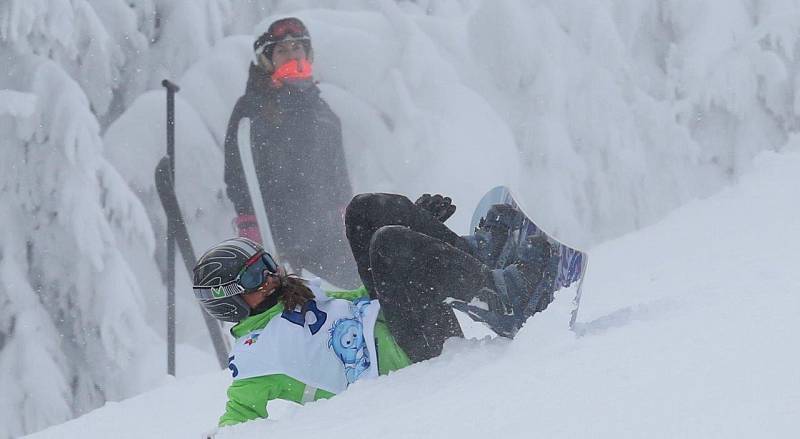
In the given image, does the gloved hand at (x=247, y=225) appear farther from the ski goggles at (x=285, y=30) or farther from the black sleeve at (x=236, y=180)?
the ski goggles at (x=285, y=30)

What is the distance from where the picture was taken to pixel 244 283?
9.39 ft

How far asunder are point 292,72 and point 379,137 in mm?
1889

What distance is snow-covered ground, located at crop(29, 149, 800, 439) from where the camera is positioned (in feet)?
5.53

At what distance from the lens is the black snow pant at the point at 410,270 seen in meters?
2.72

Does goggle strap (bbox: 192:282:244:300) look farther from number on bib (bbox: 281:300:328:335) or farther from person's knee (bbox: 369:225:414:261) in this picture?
person's knee (bbox: 369:225:414:261)

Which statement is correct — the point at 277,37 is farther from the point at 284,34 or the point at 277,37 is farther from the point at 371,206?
the point at 371,206

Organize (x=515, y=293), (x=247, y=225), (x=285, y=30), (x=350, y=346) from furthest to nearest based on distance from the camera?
1. (x=285, y=30)
2. (x=247, y=225)
3. (x=350, y=346)
4. (x=515, y=293)

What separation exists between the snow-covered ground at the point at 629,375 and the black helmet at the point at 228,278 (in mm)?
412

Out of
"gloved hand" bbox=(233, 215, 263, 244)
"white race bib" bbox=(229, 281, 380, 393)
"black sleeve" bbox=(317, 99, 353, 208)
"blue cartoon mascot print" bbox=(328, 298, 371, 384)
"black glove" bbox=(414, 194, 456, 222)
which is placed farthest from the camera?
"black sleeve" bbox=(317, 99, 353, 208)

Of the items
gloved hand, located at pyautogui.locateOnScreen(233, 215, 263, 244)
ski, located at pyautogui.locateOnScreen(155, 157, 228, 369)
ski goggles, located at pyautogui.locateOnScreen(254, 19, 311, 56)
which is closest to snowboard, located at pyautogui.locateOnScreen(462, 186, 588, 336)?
gloved hand, located at pyautogui.locateOnScreen(233, 215, 263, 244)

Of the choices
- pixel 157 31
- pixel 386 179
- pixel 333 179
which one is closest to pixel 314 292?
pixel 333 179

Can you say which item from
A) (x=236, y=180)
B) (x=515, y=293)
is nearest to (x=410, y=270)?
(x=515, y=293)

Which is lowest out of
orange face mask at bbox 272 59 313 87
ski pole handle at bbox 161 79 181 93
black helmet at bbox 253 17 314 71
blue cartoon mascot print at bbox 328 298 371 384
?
blue cartoon mascot print at bbox 328 298 371 384

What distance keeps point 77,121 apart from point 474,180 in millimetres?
3201
